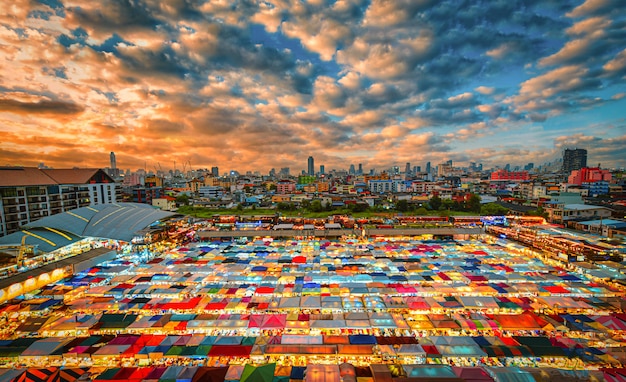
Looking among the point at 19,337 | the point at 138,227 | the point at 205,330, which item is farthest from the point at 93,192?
the point at 205,330

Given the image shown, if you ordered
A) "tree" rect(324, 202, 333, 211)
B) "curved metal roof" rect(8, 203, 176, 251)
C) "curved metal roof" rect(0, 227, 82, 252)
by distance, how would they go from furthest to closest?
"tree" rect(324, 202, 333, 211)
"curved metal roof" rect(8, 203, 176, 251)
"curved metal roof" rect(0, 227, 82, 252)

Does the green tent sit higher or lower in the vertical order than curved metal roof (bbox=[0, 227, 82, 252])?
lower

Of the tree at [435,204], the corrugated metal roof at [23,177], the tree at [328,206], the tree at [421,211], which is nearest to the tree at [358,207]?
the tree at [328,206]

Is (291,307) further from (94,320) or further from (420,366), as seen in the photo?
(94,320)

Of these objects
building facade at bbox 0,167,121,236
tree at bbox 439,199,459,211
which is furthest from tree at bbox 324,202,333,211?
building facade at bbox 0,167,121,236

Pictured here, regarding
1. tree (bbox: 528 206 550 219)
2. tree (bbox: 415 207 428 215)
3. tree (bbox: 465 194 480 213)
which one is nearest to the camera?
tree (bbox: 528 206 550 219)

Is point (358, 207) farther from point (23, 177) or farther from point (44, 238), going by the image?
point (23, 177)

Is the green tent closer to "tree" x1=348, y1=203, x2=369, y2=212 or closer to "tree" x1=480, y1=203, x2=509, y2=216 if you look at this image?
"tree" x1=348, y1=203, x2=369, y2=212

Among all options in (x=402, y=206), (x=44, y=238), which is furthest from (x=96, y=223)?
(x=402, y=206)
